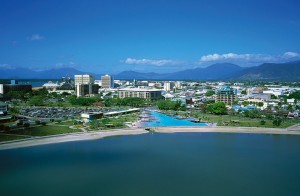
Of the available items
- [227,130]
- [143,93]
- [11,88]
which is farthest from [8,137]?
[11,88]

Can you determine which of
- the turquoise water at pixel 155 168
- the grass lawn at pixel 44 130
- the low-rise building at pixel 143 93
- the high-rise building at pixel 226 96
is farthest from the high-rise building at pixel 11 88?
the turquoise water at pixel 155 168

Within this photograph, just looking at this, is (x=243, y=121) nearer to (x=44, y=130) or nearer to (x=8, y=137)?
(x=44, y=130)

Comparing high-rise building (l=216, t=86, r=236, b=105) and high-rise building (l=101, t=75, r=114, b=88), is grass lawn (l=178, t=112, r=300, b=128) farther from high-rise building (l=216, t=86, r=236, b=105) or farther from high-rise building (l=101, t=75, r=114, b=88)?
high-rise building (l=101, t=75, r=114, b=88)

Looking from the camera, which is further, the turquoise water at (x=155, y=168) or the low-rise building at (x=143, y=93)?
the low-rise building at (x=143, y=93)

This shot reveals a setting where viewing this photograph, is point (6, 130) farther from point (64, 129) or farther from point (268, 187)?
point (268, 187)

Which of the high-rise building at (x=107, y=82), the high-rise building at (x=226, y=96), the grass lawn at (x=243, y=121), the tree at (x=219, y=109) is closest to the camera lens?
the grass lawn at (x=243, y=121)

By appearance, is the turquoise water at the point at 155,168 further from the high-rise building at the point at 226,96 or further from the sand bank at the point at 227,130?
the high-rise building at the point at 226,96

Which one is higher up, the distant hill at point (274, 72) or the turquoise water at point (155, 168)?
the distant hill at point (274, 72)

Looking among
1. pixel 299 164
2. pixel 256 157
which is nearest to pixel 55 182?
pixel 256 157
